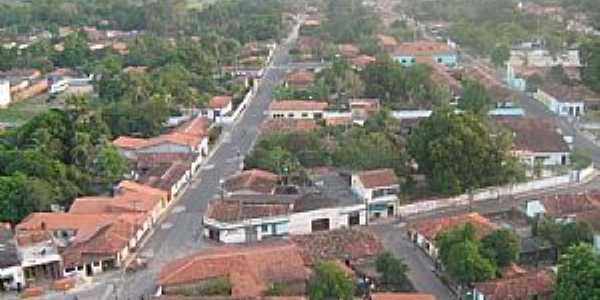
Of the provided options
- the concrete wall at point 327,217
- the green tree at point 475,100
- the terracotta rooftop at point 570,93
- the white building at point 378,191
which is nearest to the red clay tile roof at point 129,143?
the concrete wall at point 327,217

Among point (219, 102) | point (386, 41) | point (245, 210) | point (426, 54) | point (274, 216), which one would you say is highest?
point (386, 41)

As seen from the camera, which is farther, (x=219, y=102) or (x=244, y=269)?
(x=219, y=102)

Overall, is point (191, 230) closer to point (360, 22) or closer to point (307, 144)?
point (307, 144)

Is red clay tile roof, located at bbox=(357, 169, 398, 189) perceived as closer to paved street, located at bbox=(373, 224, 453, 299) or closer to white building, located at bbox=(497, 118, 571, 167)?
paved street, located at bbox=(373, 224, 453, 299)

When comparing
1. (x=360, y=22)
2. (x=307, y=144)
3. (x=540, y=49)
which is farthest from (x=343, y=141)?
(x=360, y=22)

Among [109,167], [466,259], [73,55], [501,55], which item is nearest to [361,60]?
[501,55]

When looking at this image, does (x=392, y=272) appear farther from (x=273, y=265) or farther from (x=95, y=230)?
(x=95, y=230)

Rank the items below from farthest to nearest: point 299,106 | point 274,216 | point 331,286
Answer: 1. point 299,106
2. point 274,216
3. point 331,286
